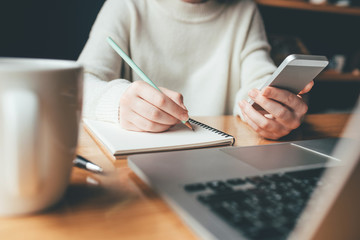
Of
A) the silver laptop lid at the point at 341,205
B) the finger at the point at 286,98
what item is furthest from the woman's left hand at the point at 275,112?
the silver laptop lid at the point at 341,205

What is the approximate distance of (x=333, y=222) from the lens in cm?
19

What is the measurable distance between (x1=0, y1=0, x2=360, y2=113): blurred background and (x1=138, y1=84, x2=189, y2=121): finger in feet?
1.97

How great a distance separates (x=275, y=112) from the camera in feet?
1.91

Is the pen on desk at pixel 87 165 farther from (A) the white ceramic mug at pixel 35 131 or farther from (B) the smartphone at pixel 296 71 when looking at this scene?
(B) the smartphone at pixel 296 71

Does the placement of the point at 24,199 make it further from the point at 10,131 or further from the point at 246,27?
the point at 246,27

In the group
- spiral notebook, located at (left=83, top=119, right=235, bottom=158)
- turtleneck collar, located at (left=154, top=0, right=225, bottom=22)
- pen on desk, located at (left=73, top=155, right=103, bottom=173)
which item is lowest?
spiral notebook, located at (left=83, top=119, right=235, bottom=158)

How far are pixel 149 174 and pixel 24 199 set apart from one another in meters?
0.13

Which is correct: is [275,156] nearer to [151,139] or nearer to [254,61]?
[151,139]

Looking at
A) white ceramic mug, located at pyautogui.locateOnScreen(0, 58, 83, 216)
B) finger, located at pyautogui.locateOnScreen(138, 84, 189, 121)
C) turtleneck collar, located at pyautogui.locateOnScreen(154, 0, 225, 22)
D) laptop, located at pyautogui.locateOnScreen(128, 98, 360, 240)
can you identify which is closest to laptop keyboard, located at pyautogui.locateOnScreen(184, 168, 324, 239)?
laptop, located at pyautogui.locateOnScreen(128, 98, 360, 240)

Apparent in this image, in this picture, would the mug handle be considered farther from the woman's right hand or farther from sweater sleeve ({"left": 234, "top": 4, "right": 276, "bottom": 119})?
sweater sleeve ({"left": 234, "top": 4, "right": 276, "bottom": 119})

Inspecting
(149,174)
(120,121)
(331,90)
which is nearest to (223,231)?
(149,174)

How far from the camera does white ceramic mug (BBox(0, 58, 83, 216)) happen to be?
212mm

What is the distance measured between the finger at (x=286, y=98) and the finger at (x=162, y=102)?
0.54 ft

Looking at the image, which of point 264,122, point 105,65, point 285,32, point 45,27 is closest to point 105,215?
point 264,122
